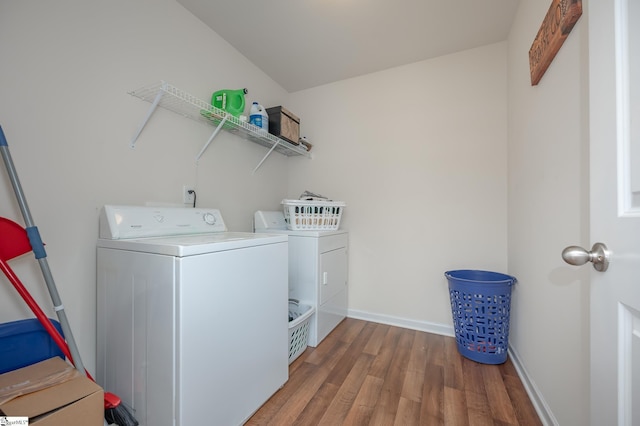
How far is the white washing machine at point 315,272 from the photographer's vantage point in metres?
1.90

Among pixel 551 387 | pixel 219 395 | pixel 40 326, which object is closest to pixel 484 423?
pixel 551 387

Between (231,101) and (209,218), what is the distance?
81cm

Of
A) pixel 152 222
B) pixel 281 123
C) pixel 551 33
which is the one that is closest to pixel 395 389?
pixel 152 222

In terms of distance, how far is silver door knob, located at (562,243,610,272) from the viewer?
1.79 ft

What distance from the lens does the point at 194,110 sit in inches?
63.0

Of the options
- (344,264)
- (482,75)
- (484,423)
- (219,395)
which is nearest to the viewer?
(219,395)

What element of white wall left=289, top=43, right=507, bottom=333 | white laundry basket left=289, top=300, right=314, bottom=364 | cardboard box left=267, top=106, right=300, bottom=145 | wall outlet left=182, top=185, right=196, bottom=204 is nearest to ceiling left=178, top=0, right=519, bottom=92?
white wall left=289, top=43, right=507, bottom=333

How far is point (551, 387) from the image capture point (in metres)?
1.12

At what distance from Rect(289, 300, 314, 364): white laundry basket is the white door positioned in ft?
4.50

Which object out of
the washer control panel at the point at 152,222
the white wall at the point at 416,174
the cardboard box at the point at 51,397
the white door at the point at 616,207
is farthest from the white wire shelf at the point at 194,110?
the white door at the point at 616,207

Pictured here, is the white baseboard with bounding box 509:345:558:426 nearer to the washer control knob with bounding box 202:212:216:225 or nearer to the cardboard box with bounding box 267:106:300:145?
the washer control knob with bounding box 202:212:216:225

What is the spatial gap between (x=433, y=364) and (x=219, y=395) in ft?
4.36

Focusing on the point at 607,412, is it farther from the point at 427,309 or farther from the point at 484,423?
the point at 427,309

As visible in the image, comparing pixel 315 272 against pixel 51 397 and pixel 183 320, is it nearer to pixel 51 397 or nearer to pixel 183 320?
pixel 183 320
